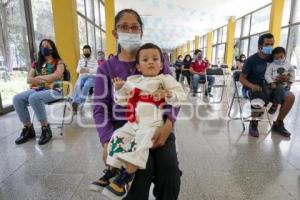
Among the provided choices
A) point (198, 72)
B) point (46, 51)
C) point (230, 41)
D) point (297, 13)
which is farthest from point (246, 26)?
point (46, 51)

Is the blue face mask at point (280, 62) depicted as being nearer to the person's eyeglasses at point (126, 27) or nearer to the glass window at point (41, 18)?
the person's eyeglasses at point (126, 27)

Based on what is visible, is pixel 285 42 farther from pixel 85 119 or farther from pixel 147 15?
pixel 85 119

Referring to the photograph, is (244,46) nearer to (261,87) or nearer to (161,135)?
(261,87)

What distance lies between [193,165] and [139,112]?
112cm

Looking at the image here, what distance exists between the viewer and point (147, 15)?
35.0 feet

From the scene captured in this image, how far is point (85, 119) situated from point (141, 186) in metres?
2.71

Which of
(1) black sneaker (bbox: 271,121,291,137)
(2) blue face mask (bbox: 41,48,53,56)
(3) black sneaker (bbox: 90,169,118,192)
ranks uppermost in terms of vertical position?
(2) blue face mask (bbox: 41,48,53,56)

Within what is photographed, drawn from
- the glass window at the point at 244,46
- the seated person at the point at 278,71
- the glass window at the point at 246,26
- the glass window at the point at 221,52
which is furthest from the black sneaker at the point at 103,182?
the glass window at the point at 221,52

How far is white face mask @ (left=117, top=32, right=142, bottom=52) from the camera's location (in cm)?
130

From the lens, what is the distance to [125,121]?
128cm

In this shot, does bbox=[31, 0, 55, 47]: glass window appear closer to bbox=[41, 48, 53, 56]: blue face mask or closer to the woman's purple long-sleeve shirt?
bbox=[41, 48, 53, 56]: blue face mask

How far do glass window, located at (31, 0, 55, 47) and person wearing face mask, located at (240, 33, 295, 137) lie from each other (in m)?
4.45

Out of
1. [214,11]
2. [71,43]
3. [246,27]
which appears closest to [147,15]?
[214,11]

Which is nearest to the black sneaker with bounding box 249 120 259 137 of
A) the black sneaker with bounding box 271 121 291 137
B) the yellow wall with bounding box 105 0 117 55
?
the black sneaker with bounding box 271 121 291 137
